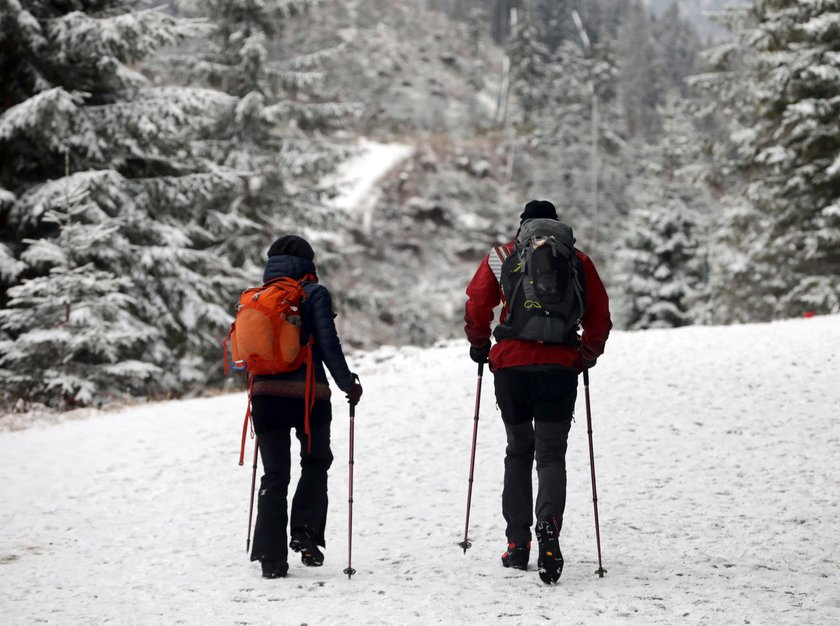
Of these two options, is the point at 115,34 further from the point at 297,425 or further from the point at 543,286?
the point at 543,286

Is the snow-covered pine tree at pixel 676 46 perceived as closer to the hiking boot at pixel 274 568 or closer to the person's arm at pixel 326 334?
the person's arm at pixel 326 334

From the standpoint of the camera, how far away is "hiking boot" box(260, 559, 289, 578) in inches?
205

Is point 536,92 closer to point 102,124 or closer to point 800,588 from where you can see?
point 102,124

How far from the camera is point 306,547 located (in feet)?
18.0

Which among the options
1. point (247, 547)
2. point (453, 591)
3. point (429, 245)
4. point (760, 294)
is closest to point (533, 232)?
point (453, 591)

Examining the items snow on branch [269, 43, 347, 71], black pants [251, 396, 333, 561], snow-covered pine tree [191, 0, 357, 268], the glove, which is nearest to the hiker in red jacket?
the glove

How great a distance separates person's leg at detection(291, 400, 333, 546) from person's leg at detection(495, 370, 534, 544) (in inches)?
47.9

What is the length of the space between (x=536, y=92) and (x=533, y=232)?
234 ft

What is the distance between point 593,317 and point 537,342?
418 mm

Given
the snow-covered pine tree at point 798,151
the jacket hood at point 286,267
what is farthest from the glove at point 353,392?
the snow-covered pine tree at point 798,151

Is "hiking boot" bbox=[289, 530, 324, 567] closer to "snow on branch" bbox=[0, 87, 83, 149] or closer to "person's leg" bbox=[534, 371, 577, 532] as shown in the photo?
"person's leg" bbox=[534, 371, 577, 532]

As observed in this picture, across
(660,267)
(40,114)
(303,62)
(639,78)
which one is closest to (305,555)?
(40,114)

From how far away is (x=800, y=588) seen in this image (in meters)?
4.86

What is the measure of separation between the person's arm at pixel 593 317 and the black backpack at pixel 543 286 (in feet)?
0.18
